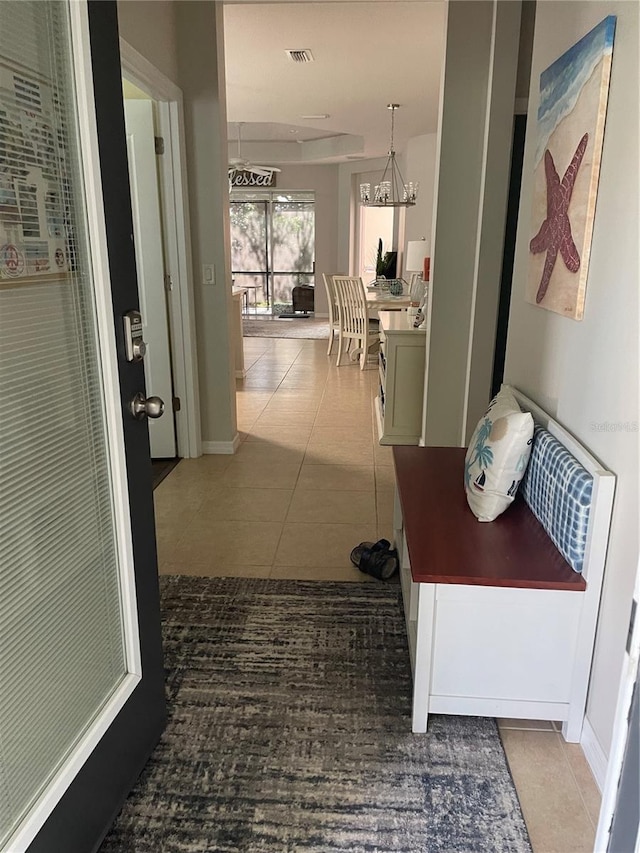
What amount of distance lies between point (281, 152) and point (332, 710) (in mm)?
9936

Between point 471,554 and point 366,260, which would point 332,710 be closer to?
point 471,554

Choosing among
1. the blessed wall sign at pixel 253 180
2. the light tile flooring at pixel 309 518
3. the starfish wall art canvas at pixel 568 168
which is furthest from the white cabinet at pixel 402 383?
the blessed wall sign at pixel 253 180

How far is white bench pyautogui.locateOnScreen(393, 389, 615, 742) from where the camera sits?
5.39ft

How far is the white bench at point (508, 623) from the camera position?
5.39ft

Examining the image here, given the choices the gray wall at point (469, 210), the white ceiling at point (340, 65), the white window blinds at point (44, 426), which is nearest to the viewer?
the white window blinds at point (44, 426)

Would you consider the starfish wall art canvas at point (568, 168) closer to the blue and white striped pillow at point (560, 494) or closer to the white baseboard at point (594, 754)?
the blue and white striped pillow at point (560, 494)

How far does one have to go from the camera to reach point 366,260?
10672 millimetres

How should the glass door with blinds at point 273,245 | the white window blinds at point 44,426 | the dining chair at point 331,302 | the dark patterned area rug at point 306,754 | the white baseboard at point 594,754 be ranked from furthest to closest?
the glass door with blinds at point 273,245 → the dining chair at point 331,302 → the white baseboard at point 594,754 → the dark patterned area rug at point 306,754 → the white window blinds at point 44,426

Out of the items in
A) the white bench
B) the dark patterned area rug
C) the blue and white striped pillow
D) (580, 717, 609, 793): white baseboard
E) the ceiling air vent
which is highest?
the ceiling air vent

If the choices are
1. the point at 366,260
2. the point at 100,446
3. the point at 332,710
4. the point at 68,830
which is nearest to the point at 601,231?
the point at 100,446

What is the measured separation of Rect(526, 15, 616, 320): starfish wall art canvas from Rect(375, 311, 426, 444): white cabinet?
1809 mm

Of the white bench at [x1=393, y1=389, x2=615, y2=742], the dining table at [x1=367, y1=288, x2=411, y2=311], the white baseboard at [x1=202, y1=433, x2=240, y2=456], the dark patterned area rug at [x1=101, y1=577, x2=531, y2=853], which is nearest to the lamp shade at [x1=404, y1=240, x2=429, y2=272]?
the dining table at [x1=367, y1=288, x2=411, y2=311]

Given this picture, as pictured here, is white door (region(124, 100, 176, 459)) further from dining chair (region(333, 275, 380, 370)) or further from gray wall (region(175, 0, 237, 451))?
dining chair (region(333, 275, 380, 370))

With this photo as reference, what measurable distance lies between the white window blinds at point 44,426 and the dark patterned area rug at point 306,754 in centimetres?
39
